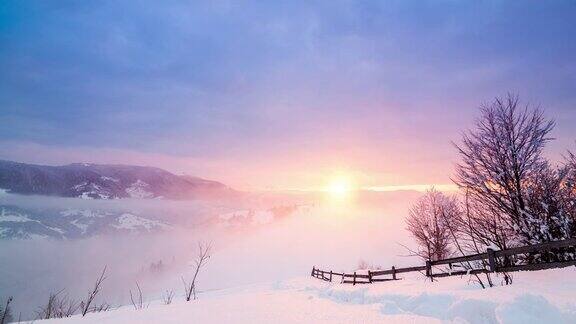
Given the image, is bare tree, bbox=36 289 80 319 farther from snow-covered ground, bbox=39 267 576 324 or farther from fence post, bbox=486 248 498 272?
fence post, bbox=486 248 498 272

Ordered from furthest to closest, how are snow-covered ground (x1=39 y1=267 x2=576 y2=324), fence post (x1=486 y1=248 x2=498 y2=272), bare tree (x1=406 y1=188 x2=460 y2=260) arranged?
bare tree (x1=406 y1=188 x2=460 y2=260) → fence post (x1=486 y1=248 x2=498 y2=272) → snow-covered ground (x1=39 y1=267 x2=576 y2=324)

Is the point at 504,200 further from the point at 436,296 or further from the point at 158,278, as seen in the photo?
the point at 158,278

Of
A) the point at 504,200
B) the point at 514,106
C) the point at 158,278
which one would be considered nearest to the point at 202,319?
the point at 504,200

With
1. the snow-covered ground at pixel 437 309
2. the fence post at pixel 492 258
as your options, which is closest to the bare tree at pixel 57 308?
the snow-covered ground at pixel 437 309

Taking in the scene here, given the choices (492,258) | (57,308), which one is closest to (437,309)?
(492,258)

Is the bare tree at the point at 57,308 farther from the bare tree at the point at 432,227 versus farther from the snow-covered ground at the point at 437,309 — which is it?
the bare tree at the point at 432,227

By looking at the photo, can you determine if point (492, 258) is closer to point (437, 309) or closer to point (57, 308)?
point (437, 309)

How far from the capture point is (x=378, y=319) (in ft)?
21.5

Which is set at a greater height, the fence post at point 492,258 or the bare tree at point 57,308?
the fence post at point 492,258

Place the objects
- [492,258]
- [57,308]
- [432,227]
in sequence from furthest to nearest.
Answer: [432,227] < [57,308] < [492,258]

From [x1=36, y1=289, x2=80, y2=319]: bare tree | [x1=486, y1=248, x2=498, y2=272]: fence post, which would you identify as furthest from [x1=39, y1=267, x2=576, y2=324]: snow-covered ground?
[x1=36, y1=289, x2=80, y2=319]: bare tree

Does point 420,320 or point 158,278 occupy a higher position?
point 420,320

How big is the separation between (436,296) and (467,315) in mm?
1302

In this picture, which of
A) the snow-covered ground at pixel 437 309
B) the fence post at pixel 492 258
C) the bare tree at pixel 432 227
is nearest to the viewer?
the snow-covered ground at pixel 437 309
